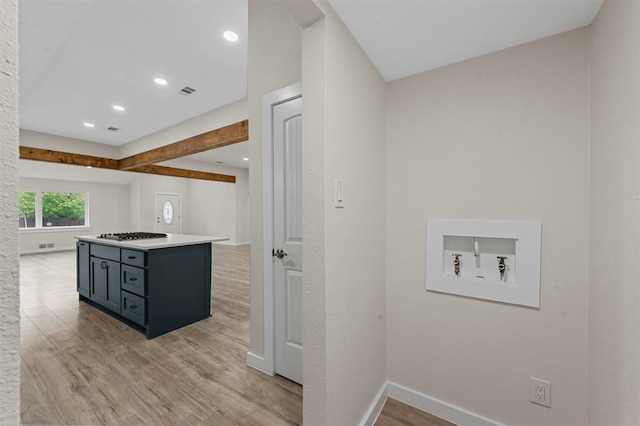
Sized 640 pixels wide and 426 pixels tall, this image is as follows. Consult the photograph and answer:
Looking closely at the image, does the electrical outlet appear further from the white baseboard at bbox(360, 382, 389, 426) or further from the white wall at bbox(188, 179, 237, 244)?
the white wall at bbox(188, 179, 237, 244)

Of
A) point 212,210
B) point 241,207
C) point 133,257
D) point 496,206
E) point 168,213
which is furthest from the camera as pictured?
point 212,210

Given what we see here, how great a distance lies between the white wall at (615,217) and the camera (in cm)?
97

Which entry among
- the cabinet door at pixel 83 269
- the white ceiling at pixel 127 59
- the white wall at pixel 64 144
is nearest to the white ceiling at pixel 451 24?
the white ceiling at pixel 127 59

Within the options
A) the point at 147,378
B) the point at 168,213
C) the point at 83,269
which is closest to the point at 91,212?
the point at 168,213

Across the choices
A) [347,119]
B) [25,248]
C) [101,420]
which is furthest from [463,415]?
[25,248]

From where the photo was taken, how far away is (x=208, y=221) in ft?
32.7

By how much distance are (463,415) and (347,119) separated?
184 centimetres

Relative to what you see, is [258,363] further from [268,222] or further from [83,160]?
[83,160]

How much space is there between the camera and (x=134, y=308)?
2861 mm

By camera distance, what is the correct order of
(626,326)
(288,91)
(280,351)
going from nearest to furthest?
(626,326), (288,91), (280,351)

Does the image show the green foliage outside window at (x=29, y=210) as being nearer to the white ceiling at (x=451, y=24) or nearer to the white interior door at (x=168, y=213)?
the white interior door at (x=168, y=213)

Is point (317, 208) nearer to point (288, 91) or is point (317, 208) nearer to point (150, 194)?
point (288, 91)

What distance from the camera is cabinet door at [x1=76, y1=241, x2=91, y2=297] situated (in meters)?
3.64

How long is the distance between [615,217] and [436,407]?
1430 millimetres
